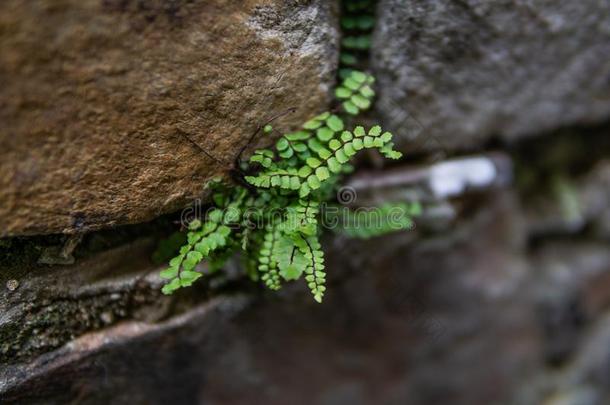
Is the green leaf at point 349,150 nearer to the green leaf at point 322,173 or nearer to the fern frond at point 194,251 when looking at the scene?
the green leaf at point 322,173

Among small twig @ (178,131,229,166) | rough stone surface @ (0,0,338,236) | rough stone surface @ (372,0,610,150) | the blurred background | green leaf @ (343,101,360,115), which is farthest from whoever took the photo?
rough stone surface @ (372,0,610,150)

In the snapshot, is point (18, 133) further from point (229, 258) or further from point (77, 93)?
point (229, 258)

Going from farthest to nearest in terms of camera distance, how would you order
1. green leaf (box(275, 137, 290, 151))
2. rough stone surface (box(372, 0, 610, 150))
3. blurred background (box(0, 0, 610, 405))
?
rough stone surface (box(372, 0, 610, 150)), green leaf (box(275, 137, 290, 151)), blurred background (box(0, 0, 610, 405))

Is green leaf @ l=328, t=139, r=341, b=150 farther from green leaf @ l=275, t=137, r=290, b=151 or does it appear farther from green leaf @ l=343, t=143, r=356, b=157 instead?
green leaf @ l=275, t=137, r=290, b=151

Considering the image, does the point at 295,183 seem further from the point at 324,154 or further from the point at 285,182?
the point at 324,154

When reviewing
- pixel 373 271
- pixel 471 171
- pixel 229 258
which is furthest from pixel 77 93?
pixel 471 171

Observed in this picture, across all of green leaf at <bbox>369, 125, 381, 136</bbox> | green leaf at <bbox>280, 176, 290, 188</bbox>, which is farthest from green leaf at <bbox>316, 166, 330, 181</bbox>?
green leaf at <bbox>369, 125, 381, 136</bbox>
